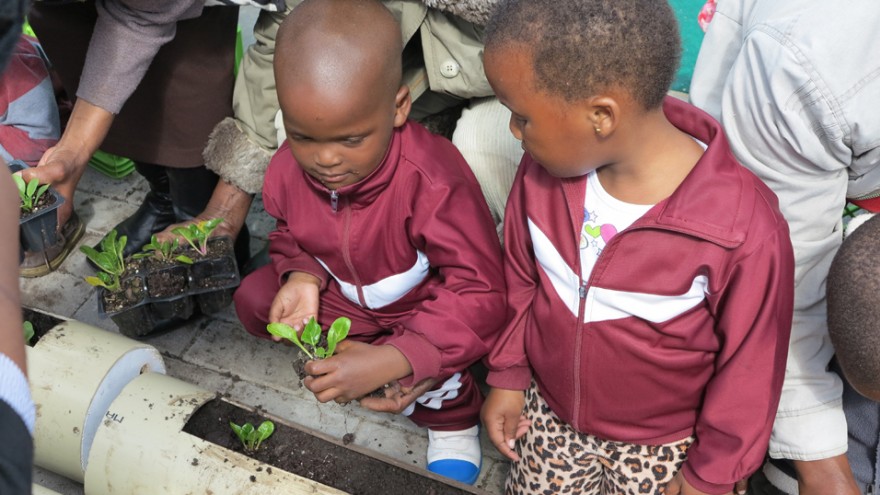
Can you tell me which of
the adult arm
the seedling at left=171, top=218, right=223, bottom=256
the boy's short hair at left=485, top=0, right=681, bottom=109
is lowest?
the seedling at left=171, top=218, right=223, bottom=256

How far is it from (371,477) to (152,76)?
166cm

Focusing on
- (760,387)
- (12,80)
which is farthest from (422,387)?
(12,80)

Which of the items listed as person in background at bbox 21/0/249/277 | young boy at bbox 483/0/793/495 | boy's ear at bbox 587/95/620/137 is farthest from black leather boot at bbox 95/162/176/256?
boy's ear at bbox 587/95/620/137

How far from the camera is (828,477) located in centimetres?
191

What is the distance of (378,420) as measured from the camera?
2.72 m

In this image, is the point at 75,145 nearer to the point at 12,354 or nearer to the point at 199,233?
the point at 199,233

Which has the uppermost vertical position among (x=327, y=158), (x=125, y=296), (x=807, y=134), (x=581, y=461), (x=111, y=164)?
(x=807, y=134)

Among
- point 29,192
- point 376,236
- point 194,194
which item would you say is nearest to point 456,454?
point 376,236

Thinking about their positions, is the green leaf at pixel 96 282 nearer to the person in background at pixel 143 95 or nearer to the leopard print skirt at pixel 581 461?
the person in background at pixel 143 95

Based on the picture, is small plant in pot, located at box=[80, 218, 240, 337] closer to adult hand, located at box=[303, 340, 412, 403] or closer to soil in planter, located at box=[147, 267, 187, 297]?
soil in planter, located at box=[147, 267, 187, 297]

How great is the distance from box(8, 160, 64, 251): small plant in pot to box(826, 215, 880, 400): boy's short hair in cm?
→ 225

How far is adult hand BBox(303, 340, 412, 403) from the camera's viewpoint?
202 centimetres

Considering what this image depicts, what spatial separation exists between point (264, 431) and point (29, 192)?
42.8 inches

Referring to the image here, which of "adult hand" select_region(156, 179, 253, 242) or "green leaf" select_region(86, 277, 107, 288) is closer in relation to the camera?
"green leaf" select_region(86, 277, 107, 288)
